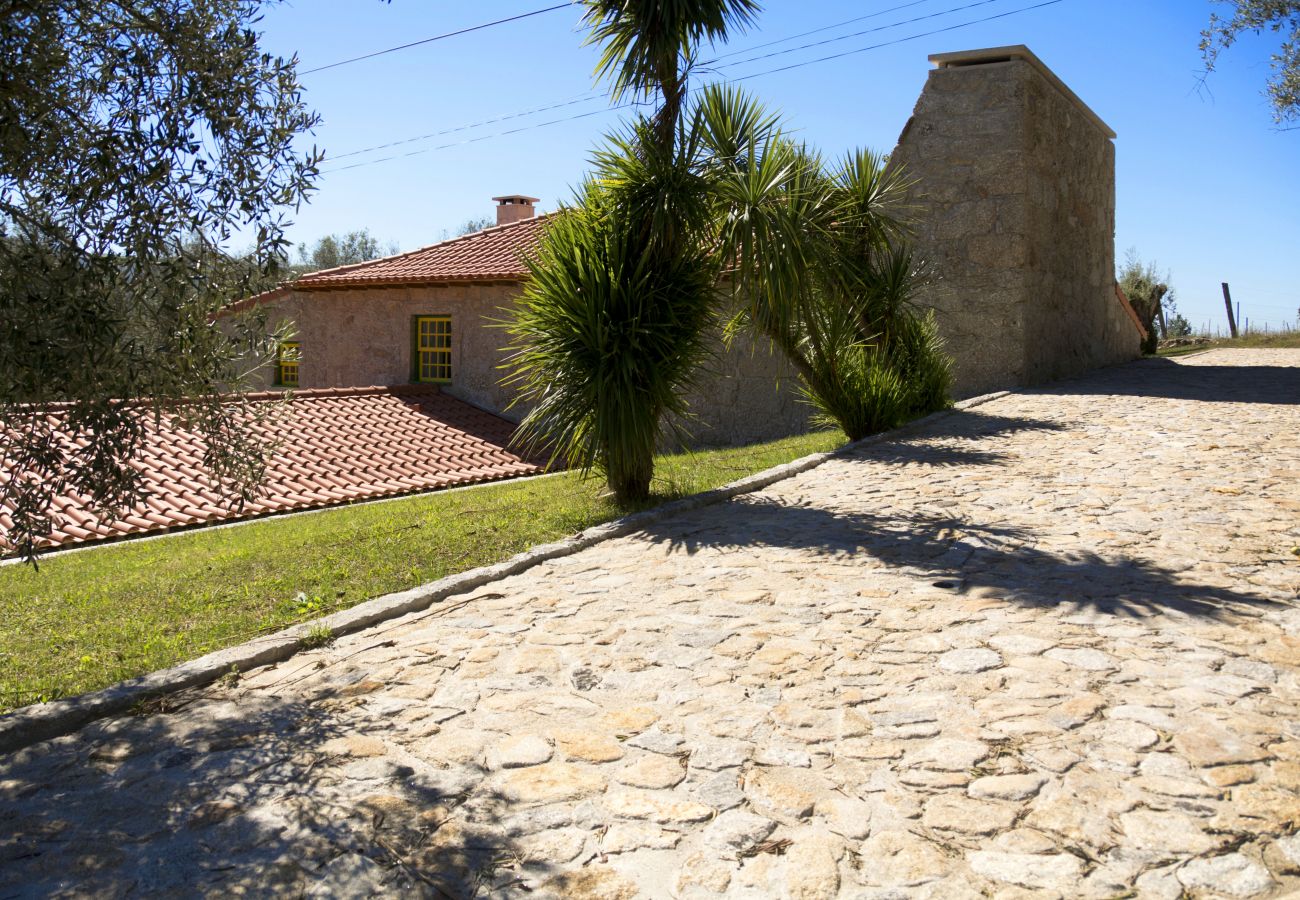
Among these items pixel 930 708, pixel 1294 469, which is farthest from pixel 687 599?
pixel 1294 469

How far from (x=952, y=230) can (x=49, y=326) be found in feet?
42.5

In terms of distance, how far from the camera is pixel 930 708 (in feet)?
14.2

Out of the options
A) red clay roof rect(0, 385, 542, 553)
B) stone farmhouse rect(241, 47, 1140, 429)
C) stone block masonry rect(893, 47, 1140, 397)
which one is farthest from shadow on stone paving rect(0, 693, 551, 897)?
stone block masonry rect(893, 47, 1140, 397)

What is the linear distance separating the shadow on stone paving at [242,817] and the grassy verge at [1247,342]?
23.4 m

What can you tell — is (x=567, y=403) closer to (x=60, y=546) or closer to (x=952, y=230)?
(x=60, y=546)

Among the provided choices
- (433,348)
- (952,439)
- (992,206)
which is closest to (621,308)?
(952,439)

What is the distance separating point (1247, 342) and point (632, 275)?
22.5m

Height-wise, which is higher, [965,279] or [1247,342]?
[965,279]

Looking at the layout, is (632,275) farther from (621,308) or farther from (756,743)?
(756,743)

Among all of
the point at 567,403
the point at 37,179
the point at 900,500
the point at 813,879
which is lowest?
the point at 813,879

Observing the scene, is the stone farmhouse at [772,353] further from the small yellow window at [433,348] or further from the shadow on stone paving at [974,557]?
the shadow on stone paving at [974,557]

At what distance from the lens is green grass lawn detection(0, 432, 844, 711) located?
5.55 m

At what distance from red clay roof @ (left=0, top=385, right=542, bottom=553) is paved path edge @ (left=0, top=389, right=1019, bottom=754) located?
160 inches

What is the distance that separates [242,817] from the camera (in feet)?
12.0
